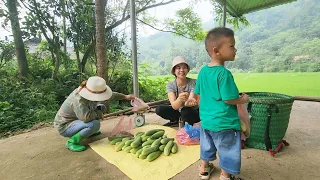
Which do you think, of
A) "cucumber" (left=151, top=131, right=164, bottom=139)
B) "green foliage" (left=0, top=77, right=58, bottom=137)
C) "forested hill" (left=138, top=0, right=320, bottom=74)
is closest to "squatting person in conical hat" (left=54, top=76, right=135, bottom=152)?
"cucumber" (left=151, top=131, right=164, bottom=139)

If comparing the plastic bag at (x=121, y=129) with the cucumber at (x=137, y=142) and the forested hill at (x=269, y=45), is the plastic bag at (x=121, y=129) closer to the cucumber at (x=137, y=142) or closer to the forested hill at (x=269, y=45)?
the cucumber at (x=137, y=142)

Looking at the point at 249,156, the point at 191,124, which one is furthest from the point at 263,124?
the point at 191,124

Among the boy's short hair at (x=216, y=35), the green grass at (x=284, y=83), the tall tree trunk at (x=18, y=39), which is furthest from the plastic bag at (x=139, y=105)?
the tall tree trunk at (x=18, y=39)

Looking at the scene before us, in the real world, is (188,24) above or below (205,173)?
above

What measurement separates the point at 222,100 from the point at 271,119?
3.26 ft

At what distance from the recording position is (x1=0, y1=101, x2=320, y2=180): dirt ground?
1930 mm

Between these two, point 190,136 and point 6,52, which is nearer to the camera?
point 190,136

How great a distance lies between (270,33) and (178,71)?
7.43m

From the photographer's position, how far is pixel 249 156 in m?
2.23

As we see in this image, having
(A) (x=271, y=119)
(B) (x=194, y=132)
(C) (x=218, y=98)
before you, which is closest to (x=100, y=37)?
(B) (x=194, y=132)

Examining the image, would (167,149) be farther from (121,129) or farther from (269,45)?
(269,45)

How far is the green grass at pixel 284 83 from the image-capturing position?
576 cm

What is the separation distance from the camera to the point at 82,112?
2402 mm

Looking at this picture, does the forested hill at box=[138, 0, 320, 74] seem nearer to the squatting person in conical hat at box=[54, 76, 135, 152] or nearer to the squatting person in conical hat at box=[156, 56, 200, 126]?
the squatting person in conical hat at box=[156, 56, 200, 126]
